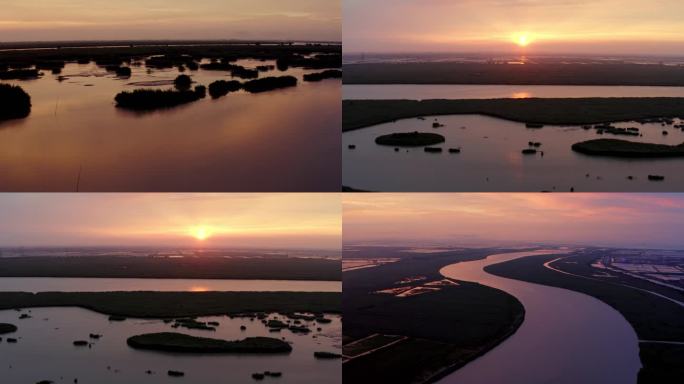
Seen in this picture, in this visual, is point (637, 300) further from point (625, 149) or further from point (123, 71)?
point (123, 71)

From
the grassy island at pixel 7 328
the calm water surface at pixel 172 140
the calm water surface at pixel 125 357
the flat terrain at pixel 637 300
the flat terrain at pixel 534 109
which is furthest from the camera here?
the grassy island at pixel 7 328

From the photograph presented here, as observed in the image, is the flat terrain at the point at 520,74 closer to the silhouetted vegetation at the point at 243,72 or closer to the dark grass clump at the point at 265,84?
the dark grass clump at the point at 265,84

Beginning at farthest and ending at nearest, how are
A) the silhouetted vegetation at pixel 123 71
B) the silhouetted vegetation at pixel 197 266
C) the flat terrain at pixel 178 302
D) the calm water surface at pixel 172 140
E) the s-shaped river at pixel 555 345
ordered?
the flat terrain at pixel 178 302
the s-shaped river at pixel 555 345
the silhouetted vegetation at pixel 197 266
the silhouetted vegetation at pixel 123 71
the calm water surface at pixel 172 140

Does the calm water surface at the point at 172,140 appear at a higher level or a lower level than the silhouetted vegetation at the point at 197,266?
higher

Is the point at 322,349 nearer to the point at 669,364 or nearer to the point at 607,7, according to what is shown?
the point at 669,364

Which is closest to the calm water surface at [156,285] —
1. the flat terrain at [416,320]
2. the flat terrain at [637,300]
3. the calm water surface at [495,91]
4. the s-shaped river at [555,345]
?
the flat terrain at [416,320]

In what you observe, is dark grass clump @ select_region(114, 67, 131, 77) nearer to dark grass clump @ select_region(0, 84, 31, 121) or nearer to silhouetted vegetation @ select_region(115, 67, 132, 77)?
silhouetted vegetation @ select_region(115, 67, 132, 77)

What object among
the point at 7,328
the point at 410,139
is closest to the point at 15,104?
the point at 410,139
